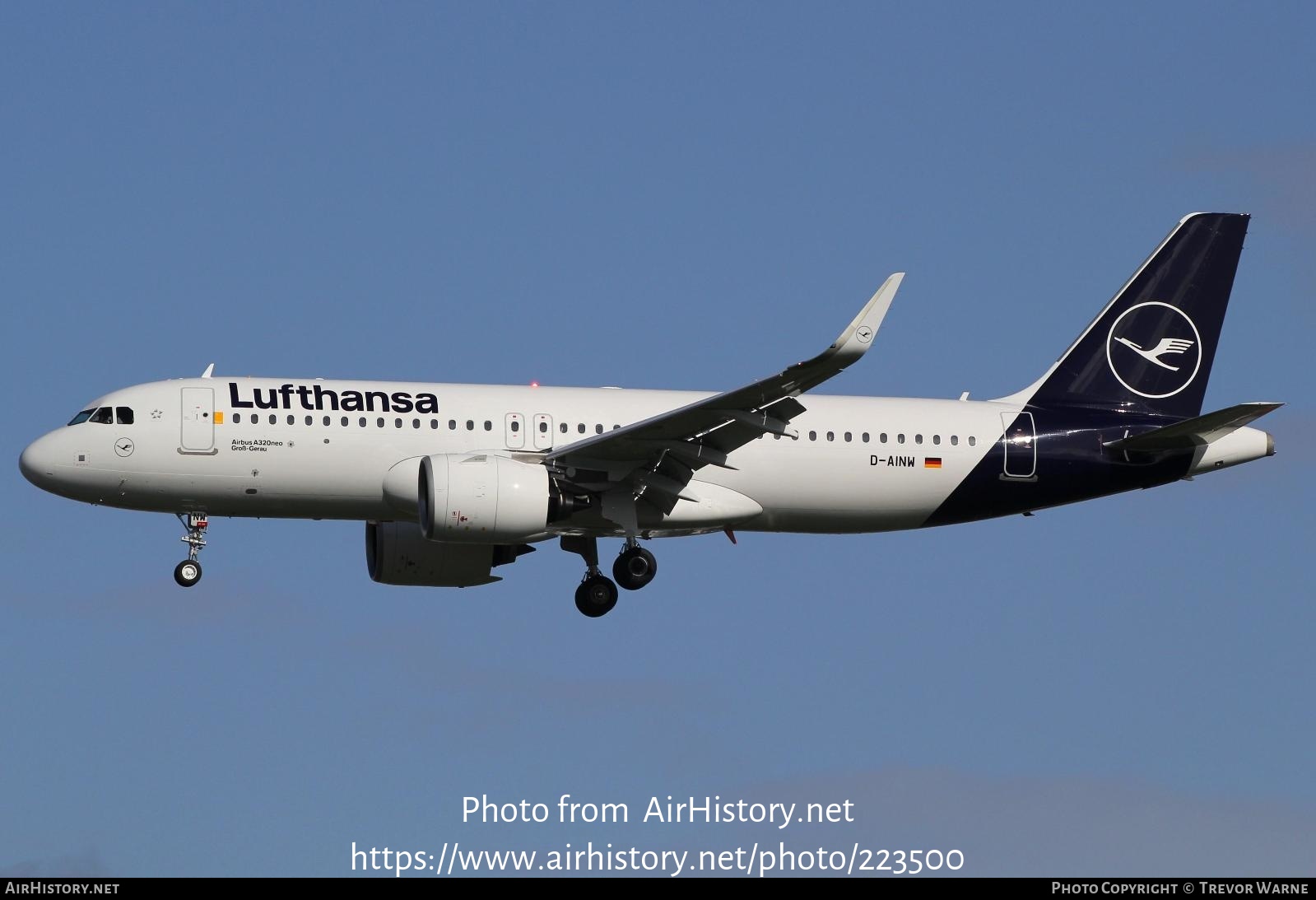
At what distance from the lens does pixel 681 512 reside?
144ft

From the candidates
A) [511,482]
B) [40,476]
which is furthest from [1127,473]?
[40,476]

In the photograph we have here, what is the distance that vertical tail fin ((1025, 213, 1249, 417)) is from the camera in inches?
1885

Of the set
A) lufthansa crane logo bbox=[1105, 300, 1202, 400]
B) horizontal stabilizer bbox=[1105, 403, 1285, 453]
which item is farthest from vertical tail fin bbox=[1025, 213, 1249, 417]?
horizontal stabilizer bbox=[1105, 403, 1285, 453]

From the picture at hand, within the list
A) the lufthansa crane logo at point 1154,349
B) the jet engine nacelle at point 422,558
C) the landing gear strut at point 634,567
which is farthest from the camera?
the lufthansa crane logo at point 1154,349

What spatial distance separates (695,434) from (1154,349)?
12.0 m

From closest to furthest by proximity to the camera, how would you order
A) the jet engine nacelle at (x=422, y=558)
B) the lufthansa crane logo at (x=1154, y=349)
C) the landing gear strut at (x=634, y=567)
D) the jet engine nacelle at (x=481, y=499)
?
the jet engine nacelle at (x=481, y=499)
the landing gear strut at (x=634, y=567)
the jet engine nacelle at (x=422, y=558)
the lufthansa crane logo at (x=1154, y=349)

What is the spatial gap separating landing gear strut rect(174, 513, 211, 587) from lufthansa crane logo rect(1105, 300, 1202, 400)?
19241 millimetres

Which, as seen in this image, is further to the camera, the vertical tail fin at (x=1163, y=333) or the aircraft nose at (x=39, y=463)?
the vertical tail fin at (x=1163, y=333)

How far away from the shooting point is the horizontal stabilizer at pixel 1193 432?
43.9 metres

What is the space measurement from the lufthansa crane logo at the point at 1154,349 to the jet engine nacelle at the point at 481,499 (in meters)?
13.6

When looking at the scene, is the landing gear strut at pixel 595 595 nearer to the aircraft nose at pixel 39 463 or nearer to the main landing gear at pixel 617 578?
the main landing gear at pixel 617 578

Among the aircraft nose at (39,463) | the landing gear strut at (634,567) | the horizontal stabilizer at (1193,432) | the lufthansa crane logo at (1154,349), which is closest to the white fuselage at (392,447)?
the aircraft nose at (39,463)

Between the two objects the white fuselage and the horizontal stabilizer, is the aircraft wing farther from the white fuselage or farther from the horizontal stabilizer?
the horizontal stabilizer
